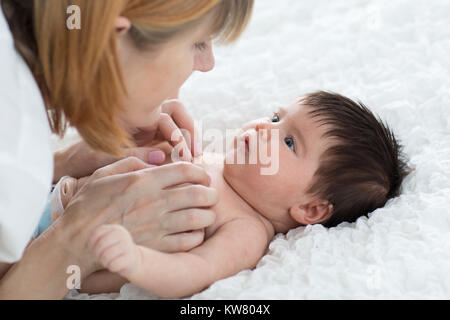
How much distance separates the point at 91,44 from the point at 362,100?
90cm

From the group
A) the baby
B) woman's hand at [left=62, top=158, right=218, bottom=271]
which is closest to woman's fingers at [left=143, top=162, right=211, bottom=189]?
woman's hand at [left=62, top=158, right=218, bottom=271]

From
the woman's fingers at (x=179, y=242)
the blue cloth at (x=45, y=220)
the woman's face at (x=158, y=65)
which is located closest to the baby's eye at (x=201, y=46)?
the woman's face at (x=158, y=65)

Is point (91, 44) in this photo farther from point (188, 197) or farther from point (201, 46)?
point (188, 197)

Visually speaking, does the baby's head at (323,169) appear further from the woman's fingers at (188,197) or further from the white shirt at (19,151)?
the white shirt at (19,151)

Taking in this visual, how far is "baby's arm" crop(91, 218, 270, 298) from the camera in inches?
40.3

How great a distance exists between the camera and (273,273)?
1.14 metres

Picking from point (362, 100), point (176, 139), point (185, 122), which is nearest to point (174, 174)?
point (176, 139)

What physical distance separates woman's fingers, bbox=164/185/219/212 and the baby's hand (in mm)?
234

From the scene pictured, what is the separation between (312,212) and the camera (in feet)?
4.58

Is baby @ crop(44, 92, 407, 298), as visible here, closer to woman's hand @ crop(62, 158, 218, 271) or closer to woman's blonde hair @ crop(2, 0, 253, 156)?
woman's hand @ crop(62, 158, 218, 271)

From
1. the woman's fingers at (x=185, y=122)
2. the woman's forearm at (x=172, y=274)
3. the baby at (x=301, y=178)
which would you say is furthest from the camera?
the woman's fingers at (x=185, y=122)

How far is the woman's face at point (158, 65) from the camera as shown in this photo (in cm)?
108

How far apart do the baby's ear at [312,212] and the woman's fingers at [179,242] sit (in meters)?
0.27
